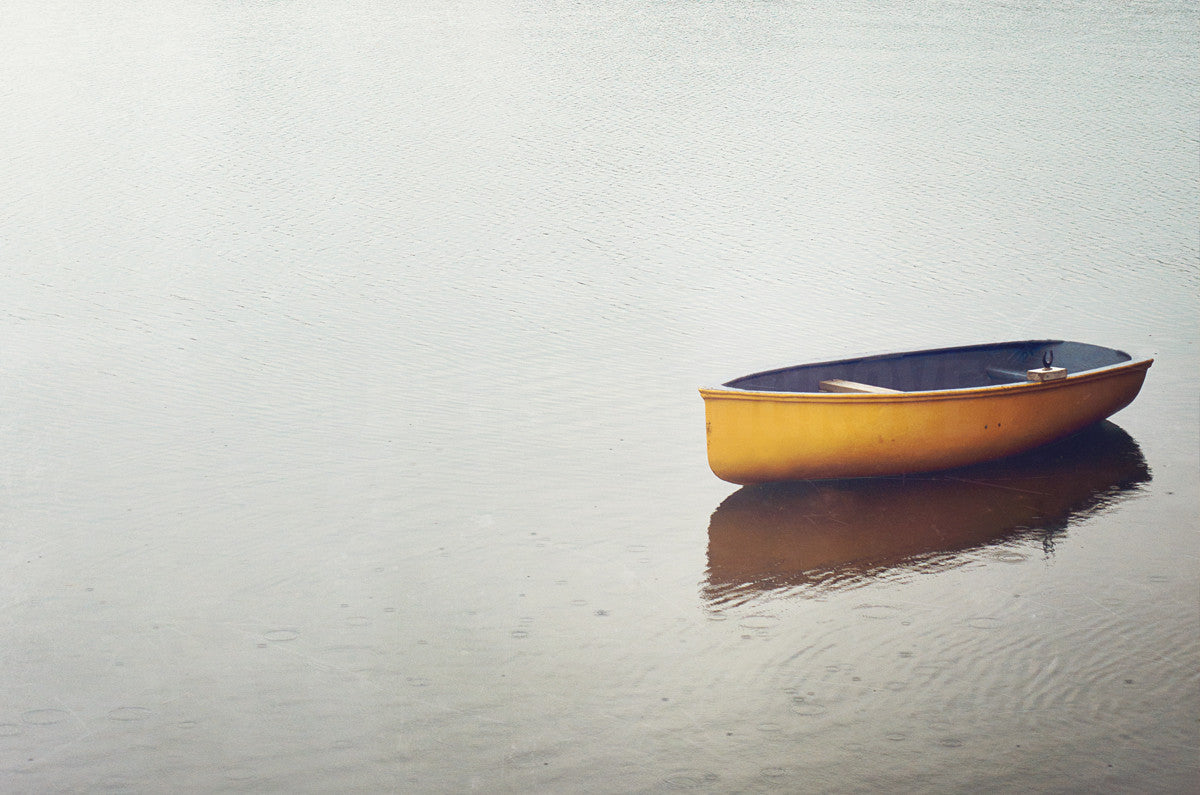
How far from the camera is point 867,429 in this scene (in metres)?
9.04

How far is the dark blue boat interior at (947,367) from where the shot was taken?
9711 mm

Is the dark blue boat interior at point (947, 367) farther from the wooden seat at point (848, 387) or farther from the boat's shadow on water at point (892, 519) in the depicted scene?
the boat's shadow on water at point (892, 519)

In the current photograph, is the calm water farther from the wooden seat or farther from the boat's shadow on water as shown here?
the wooden seat

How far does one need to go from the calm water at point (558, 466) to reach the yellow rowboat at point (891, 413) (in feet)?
0.92

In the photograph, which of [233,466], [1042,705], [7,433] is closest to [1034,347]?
[1042,705]

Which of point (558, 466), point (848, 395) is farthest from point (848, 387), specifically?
point (558, 466)

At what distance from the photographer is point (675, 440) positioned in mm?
10695

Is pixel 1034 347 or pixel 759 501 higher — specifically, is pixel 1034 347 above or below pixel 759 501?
above

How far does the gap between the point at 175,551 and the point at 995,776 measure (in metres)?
5.43

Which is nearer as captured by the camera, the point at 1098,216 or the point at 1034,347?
the point at 1034,347

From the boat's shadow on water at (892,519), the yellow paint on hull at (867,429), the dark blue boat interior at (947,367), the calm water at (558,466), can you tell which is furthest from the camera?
the dark blue boat interior at (947,367)

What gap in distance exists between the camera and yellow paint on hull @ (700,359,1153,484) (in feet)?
29.2

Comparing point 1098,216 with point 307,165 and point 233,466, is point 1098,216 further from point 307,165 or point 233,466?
point 233,466

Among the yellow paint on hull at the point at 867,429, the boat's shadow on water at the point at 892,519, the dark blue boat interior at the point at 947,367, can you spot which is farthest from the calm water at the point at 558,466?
the dark blue boat interior at the point at 947,367
